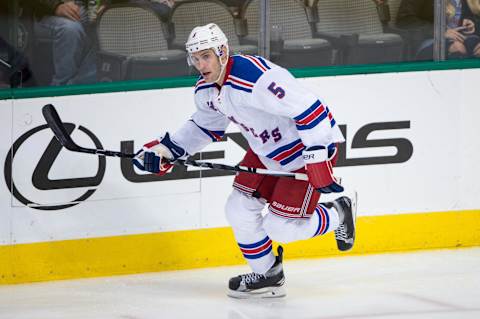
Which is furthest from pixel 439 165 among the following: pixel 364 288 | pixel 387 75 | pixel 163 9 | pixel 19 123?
pixel 19 123

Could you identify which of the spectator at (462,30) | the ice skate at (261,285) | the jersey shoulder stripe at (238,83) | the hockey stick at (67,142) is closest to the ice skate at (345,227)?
the ice skate at (261,285)

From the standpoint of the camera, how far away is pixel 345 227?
506 cm

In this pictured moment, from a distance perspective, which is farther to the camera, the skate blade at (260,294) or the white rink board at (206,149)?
the white rink board at (206,149)

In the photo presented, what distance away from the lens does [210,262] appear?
542cm

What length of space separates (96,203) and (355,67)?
1.36 metres

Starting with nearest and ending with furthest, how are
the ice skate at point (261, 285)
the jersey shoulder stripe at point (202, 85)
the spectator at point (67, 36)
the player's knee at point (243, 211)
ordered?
the jersey shoulder stripe at point (202, 85)
the player's knee at point (243, 211)
the ice skate at point (261, 285)
the spectator at point (67, 36)

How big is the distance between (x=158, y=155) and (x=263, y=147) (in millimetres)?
419

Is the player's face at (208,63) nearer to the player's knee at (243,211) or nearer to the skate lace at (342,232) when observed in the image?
the player's knee at (243,211)

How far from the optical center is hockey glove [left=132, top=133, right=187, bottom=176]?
15.4ft

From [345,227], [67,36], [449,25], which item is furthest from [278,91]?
[449,25]

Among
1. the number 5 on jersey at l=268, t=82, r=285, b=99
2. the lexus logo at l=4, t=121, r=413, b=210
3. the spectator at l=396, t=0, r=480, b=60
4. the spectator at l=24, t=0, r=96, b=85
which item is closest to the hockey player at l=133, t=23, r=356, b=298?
the number 5 on jersey at l=268, t=82, r=285, b=99

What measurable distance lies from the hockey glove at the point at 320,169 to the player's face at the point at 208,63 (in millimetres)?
452

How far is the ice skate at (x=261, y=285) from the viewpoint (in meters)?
4.89

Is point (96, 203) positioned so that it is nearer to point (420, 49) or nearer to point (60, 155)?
point (60, 155)
